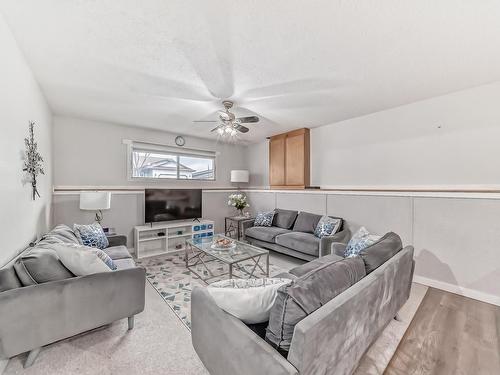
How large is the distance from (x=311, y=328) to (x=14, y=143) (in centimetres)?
263

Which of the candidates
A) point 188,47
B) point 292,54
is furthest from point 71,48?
point 292,54

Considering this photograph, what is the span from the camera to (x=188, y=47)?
6.24 feet

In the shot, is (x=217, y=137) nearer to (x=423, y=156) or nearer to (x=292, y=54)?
(x=292, y=54)

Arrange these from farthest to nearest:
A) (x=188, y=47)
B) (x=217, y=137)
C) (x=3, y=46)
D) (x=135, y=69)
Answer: (x=217, y=137) → (x=135, y=69) → (x=188, y=47) → (x=3, y=46)

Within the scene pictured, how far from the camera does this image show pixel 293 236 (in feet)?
12.2

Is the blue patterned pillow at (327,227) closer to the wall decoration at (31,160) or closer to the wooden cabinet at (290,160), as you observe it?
the wooden cabinet at (290,160)

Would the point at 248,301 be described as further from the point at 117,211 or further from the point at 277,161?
the point at 277,161

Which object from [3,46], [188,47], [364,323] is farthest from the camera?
[188,47]

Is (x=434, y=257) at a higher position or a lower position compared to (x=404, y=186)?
lower

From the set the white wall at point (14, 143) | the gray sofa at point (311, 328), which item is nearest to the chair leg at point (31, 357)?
the white wall at point (14, 143)

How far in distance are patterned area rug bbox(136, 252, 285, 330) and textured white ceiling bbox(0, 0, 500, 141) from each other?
8.13 feet

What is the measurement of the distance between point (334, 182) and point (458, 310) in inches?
95.7

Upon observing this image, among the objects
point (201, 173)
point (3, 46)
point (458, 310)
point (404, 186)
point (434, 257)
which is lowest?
point (458, 310)

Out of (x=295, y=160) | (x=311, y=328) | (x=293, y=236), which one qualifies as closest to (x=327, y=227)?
(x=293, y=236)
